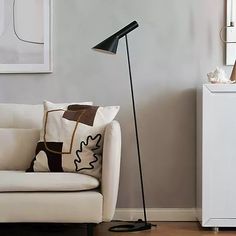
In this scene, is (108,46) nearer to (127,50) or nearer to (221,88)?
(127,50)

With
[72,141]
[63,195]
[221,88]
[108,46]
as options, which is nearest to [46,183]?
[63,195]

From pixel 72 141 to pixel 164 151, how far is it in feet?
3.08

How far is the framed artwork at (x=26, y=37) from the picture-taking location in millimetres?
3588

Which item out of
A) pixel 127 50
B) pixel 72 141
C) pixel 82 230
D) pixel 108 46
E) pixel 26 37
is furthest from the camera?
pixel 26 37

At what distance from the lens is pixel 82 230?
3.25 meters

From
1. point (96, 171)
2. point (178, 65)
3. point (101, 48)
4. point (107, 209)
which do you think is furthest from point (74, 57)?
point (107, 209)

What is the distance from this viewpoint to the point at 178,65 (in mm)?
3607

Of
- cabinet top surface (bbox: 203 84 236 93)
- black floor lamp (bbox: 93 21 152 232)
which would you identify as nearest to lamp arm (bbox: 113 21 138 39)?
black floor lamp (bbox: 93 21 152 232)

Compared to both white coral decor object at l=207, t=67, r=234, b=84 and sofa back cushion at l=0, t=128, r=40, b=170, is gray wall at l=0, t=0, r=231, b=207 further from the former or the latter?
sofa back cushion at l=0, t=128, r=40, b=170

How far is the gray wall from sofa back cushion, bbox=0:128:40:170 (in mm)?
482

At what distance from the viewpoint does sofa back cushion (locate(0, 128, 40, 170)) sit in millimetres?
3143

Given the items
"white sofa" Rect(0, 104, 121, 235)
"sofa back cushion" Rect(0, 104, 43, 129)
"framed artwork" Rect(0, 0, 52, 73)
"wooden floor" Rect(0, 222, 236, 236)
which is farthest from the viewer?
"framed artwork" Rect(0, 0, 52, 73)

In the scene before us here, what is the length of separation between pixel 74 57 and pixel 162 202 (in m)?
1.24

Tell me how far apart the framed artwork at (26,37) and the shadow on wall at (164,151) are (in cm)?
78
